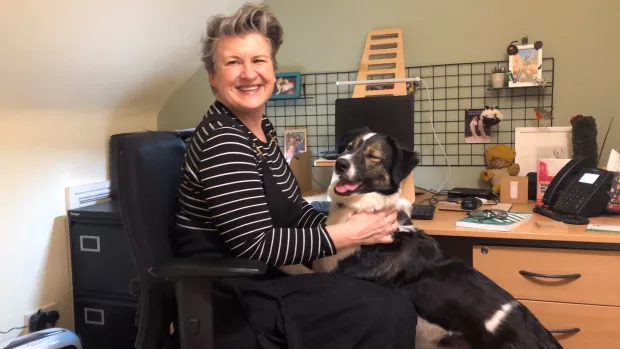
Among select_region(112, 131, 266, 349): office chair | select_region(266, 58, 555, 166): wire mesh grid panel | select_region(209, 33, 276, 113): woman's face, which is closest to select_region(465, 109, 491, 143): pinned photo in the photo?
select_region(266, 58, 555, 166): wire mesh grid panel

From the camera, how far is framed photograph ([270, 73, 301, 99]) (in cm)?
264

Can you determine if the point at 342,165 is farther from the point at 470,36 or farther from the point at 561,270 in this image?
the point at 470,36

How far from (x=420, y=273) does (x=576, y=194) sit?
0.83m

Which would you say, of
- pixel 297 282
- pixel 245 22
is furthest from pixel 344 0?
pixel 297 282

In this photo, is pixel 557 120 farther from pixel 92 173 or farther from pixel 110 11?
pixel 92 173

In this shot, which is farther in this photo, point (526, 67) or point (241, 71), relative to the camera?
point (526, 67)

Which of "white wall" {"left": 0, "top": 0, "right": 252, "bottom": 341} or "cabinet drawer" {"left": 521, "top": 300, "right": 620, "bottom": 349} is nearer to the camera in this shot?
"cabinet drawer" {"left": 521, "top": 300, "right": 620, "bottom": 349}

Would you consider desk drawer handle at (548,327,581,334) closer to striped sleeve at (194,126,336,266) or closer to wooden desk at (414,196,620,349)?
wooden desk at (414,196,620,349)

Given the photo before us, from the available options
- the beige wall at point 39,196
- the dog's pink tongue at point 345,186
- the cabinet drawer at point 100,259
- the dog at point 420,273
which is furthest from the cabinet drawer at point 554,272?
the beige wall at point 39,196

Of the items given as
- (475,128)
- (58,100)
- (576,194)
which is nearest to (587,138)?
(576,194)

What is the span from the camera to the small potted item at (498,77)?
230 cm

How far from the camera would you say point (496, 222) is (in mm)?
1777

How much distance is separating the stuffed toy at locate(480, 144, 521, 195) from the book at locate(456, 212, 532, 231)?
0.44 meters

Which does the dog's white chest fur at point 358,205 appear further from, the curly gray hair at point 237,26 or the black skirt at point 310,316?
the curly gray hair at point 237,26
